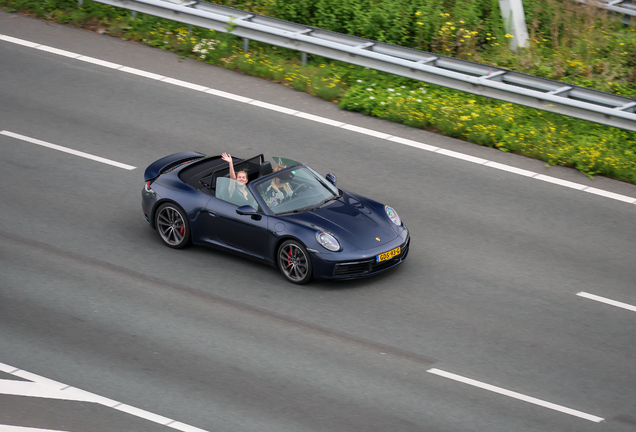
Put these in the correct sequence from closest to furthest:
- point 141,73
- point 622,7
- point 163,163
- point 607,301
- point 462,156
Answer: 1. point 607,301
2. point 163,163
3. point 462,156
4. point 141,73
5. point 622,7

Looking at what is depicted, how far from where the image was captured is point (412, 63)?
16.2 m

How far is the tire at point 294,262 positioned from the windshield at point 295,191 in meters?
0.52

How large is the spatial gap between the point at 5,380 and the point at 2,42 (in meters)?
10.8

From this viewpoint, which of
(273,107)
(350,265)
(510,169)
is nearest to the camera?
(350,265)

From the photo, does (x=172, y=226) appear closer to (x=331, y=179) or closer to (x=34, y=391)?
(x=331, y=179)

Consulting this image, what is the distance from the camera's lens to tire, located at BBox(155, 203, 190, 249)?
11672mm

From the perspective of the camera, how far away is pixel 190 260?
38.1 ft

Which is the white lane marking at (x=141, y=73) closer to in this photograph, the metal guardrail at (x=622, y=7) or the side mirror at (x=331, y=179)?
the side mirror at (x=331, y=179)

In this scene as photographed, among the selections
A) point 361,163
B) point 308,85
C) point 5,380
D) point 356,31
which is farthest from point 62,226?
point 356,31

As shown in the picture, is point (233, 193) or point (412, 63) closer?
point (233, 193)

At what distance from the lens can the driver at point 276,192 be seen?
36.8 feet

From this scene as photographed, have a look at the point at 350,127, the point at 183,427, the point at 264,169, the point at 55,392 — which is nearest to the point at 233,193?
the point at 264,169

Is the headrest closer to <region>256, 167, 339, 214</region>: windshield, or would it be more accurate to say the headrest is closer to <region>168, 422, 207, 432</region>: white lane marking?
<region>256, 167, 339, 214</region>: windshield

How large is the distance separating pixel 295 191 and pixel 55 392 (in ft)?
13.6
